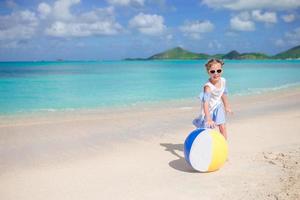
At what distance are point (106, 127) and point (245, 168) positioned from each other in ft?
15.6

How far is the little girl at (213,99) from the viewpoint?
20.1 ft

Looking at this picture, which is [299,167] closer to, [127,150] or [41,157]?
[127,150]

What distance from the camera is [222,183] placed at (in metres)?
5.10

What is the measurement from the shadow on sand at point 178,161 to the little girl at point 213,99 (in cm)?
68

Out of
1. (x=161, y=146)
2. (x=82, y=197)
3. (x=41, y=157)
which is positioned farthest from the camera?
(x=161, y=146)

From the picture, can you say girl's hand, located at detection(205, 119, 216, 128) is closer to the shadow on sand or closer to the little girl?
the little girl

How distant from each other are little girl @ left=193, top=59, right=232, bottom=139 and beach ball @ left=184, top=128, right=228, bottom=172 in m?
0.53

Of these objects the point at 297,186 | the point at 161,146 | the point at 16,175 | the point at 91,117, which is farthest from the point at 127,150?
the point at 91,117

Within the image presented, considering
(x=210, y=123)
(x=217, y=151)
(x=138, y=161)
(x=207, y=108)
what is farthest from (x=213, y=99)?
(x=138, y=161)

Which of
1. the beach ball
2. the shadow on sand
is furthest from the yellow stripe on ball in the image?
the shadow on sand

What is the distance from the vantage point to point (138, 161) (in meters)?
6.35

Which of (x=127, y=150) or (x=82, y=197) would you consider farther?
(x=127, y=150)

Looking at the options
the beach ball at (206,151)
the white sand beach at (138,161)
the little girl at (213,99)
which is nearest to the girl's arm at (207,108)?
the little girl at (213,99)

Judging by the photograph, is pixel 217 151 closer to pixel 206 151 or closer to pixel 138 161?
pixel 206 151
